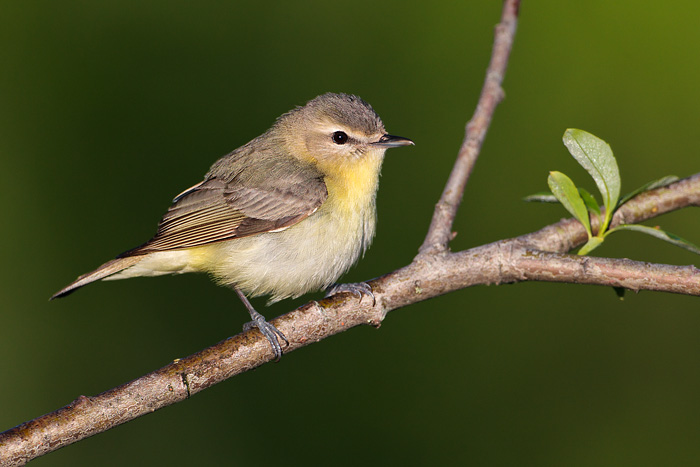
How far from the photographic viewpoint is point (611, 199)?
2436mm

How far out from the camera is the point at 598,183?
7.90 ft

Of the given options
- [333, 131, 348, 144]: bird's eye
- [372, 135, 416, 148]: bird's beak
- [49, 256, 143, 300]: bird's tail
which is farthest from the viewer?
[333, 131, 348, 144]: bird's eye

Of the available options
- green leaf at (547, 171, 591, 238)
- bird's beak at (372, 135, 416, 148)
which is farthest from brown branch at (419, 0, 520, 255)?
green leaf at (547, 171, 591, 238)

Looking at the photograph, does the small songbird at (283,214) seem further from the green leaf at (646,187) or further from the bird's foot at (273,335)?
the green leaf at (646,187)

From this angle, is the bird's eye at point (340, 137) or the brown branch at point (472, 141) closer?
the brown branch at point (472, 141)

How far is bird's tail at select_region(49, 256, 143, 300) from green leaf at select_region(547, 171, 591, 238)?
203cm

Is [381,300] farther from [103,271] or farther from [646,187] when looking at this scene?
[103,271]

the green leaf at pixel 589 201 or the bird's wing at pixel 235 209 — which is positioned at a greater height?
the bird's wing at pixel 235 209

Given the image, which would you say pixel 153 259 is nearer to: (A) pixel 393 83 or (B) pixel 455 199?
(B) pixel 455 199

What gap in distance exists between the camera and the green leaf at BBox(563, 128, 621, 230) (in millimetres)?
2240

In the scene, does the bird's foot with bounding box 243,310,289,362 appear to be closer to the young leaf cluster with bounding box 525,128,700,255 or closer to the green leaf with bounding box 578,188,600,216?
the young leaf cluster with bounding box 525,128,700,255

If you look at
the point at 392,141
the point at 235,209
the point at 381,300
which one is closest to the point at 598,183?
the point at 381,300

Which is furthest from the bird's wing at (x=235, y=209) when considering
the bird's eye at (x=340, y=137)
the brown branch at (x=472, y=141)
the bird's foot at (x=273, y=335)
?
the bird's foot at (x=273, y=335)

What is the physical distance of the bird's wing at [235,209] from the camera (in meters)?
3.28
